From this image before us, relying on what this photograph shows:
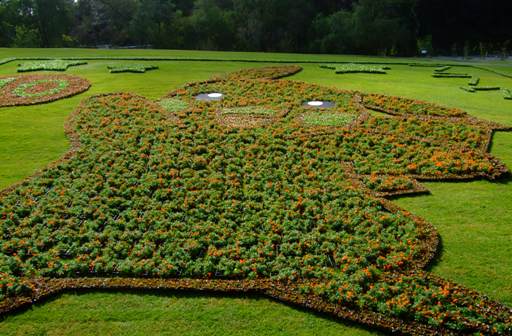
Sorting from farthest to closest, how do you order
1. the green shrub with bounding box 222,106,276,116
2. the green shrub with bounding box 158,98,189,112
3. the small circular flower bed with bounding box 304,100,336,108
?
the small circular flower bed with bounding box 304,100,336,108 → the green shrub with bounding box 158,98,189,112 → the green shrub with bounding box 222,106,276,116

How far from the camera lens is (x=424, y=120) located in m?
17.6

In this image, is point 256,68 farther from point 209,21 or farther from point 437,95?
point 209,21

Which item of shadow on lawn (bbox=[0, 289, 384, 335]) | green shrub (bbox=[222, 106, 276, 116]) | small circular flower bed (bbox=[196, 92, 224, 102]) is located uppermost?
small circular flower bed (bbox=[196, 92, 224, 102])

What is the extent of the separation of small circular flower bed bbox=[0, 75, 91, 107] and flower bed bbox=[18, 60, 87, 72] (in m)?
1.89

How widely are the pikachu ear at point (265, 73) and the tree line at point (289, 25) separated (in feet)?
59.4

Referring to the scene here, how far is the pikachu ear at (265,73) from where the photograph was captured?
24.1 m

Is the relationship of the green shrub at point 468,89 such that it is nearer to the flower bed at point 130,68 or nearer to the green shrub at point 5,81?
the flower bed at point 130,68

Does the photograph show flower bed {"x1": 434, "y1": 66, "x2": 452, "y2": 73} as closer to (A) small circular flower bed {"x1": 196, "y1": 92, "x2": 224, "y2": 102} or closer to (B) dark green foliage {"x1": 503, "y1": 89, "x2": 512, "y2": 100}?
(B) dark green foliage {"x1": 503, "y1": 89, "x2": 512, "y2": 100}

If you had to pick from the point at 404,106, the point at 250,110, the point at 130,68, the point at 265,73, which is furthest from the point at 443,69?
the point at 130,68

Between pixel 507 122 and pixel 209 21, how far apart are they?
37.1 m

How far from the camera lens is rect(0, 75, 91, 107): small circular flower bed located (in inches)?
808

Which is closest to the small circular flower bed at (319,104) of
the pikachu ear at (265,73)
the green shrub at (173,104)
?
the pikachu ear at (265,73)

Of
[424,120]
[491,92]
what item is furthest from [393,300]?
[491,92]

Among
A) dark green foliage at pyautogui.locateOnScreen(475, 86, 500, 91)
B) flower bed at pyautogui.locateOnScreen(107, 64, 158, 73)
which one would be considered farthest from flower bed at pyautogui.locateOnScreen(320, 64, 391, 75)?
flower bed at pyautogui.locateOnScreen(107, 64, 158, 73)
